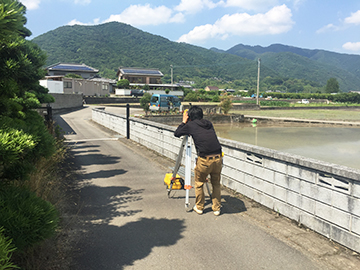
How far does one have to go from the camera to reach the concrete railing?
4160 mm

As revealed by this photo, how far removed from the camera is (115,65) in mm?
177250

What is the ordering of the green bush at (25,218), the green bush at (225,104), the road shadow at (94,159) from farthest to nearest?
the green bush at (225,104) < the road shadow at (94,159) < the green bush at (25,218)

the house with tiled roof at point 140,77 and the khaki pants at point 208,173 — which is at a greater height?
the house with tiled roof at point 140,77

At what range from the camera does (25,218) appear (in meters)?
2.49

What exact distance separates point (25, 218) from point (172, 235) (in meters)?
2.71

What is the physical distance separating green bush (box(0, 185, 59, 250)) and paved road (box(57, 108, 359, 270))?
140cm

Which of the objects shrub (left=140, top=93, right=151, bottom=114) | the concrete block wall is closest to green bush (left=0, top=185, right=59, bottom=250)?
shrub (left=140, top=93, right=151, bottom=114)

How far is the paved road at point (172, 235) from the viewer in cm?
394

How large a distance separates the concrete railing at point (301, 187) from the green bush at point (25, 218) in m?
3.97

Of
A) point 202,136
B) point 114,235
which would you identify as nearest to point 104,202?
point 114,235

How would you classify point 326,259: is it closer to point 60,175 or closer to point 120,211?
point 120,211

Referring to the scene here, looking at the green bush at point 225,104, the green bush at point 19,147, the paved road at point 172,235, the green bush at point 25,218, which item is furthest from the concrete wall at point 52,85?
the green bush at point 25,218

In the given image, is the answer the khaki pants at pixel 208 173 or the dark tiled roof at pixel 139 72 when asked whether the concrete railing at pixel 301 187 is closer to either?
the khaki pants at pixel 208 173

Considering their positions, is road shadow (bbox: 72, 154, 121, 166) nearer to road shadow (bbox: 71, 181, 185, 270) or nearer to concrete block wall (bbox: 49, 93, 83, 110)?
road shadow (bbox: 71, 181, 185, 270)
